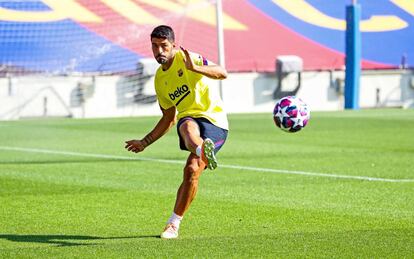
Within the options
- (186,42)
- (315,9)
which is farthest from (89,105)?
(315,9)

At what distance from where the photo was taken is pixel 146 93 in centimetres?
2988

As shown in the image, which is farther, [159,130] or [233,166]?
[233,166]

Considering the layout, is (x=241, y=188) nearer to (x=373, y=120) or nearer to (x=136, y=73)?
(x=373, y=120)

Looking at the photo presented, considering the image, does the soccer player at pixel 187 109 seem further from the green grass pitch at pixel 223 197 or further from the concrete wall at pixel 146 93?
the concrete wall at pixel 146 93

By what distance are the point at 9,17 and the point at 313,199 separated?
1760 centimetres

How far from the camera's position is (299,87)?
3164 cm

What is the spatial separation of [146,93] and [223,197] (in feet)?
57.4

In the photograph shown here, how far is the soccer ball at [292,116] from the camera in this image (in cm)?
1248

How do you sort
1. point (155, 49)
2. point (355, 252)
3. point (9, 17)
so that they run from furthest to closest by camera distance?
1. point (9, 17)
2. point (155, 49)
3. point (355, 252)

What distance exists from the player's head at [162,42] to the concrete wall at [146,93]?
61.9ft

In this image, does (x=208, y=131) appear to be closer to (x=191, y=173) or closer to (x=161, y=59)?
(x=191, y=173)

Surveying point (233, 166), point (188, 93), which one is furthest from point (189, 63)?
point (233, 166)

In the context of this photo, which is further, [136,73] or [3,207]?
[136,73]

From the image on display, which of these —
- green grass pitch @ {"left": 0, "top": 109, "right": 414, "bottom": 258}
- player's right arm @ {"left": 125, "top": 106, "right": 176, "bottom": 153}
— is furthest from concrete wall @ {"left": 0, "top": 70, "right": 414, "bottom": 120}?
player's right arm @ {"left": 125, "top": 106, "right": 176, "bottom": 153}
